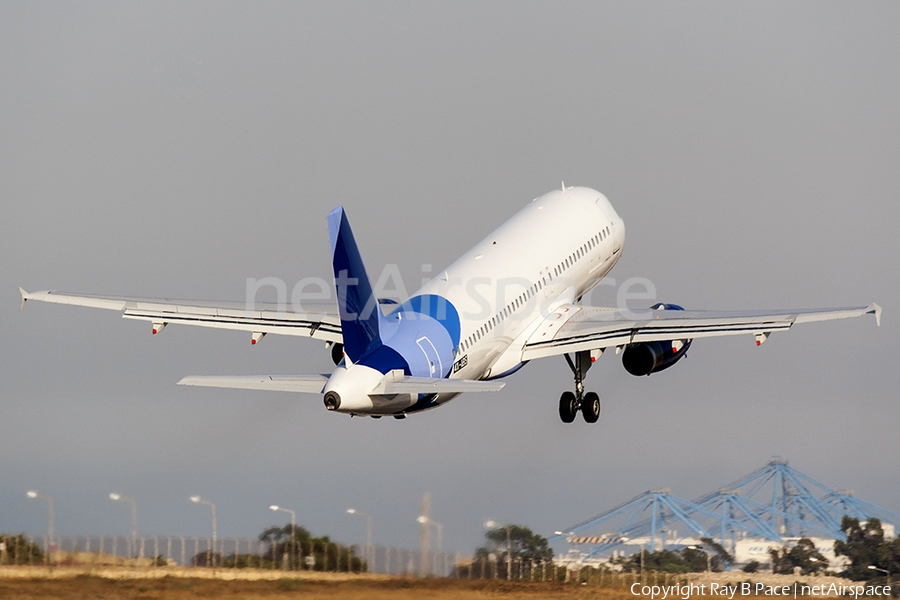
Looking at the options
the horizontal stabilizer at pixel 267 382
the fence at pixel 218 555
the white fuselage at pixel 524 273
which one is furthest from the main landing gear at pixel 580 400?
the horizontal stabilizer at pixel 267 382

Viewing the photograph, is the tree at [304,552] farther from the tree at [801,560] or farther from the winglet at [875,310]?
the tree at [801,560]

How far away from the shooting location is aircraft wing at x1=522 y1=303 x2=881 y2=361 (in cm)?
4453

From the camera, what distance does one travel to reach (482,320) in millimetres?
45094

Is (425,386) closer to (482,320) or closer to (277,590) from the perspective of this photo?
(277,590)

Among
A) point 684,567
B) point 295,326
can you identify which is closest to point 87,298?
point 295,326

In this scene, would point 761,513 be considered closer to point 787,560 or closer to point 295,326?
point 787,560

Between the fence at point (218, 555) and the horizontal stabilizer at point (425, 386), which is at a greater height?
the horizontal stabilizer at point (425, 386)

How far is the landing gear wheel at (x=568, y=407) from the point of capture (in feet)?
168

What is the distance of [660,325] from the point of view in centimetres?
4697

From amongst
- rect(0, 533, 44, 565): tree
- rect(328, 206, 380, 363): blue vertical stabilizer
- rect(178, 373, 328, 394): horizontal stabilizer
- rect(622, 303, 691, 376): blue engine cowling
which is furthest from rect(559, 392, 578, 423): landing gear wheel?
rect(0, 533, 44, 565): tree

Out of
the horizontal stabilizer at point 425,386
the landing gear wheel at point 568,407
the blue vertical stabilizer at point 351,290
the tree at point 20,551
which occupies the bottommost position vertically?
the tree at point 20,551

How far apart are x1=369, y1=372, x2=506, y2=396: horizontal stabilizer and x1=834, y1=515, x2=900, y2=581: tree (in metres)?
48.6

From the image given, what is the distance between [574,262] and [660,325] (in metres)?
7.47

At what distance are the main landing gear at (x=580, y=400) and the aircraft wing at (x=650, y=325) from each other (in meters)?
1.46
